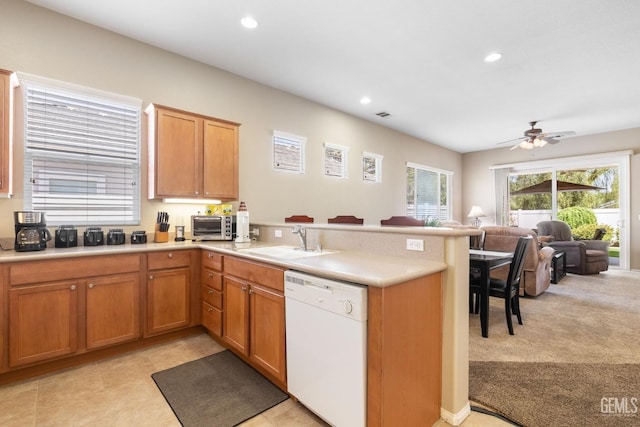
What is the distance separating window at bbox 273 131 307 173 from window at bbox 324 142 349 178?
540 millimetres

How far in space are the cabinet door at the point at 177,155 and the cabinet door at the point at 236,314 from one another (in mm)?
1289

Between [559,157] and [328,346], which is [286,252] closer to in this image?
[328,346]

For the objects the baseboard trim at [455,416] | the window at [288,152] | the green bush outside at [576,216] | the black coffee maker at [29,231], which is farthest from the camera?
the green bush outside at [576,216]

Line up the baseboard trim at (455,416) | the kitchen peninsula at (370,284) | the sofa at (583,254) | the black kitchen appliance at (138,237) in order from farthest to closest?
the sofa at (583,254), the black kitchen appliance at (138,237), the baseboard trim at (455,416), the kitchen peninsula at (370,284)

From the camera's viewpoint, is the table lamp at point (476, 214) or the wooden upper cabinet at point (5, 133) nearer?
the wooden upper cabinet at point (5, 133)

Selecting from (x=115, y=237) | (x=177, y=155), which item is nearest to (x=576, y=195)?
(x=177, y=155)

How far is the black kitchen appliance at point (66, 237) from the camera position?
2656mm

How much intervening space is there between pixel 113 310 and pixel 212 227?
3.91 ft

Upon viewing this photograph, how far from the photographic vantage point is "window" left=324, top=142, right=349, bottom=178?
17.0 feet

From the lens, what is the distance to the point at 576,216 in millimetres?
6977

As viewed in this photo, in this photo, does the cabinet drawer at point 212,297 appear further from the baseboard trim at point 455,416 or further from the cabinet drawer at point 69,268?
the baseboard trim at point 455,416

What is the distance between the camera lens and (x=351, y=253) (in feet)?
7.55

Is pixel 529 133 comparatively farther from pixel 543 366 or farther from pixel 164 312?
pixel 164 312

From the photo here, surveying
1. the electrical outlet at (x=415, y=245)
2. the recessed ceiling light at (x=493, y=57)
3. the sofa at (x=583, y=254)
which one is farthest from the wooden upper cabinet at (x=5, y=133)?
the sofa at (x=583, y=254)
